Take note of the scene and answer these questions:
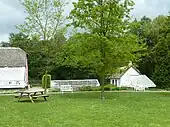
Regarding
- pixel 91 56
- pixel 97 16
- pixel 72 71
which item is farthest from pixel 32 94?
pixel 72 71

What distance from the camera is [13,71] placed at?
53156 mm

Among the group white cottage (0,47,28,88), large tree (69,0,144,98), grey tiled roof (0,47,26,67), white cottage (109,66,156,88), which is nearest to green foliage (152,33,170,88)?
white cottage (109,66,156,88)

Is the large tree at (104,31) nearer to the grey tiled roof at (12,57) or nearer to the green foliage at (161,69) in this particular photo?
the green foliage at (161,69)

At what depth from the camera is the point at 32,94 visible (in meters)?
27.1

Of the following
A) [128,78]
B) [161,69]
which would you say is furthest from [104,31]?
[128,78]

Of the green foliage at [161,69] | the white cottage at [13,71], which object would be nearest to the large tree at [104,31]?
the green foliage at [161,69]

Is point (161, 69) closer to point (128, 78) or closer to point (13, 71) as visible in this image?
point (128, 78)

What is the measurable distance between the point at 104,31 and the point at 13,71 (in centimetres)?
2562

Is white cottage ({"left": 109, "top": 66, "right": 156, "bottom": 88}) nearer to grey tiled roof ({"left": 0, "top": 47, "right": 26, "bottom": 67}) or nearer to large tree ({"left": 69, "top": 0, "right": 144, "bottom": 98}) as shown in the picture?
grey tiled roof ({"left": 0, "top": 47, "right": 26, "bottom": 67})

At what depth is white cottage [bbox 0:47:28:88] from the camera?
52.3 metres

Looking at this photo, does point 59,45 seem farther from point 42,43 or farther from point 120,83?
point 120,83

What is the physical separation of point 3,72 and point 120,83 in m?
17.4

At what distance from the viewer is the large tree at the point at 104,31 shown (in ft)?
98.8

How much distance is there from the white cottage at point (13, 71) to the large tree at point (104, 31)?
23.5 meters
